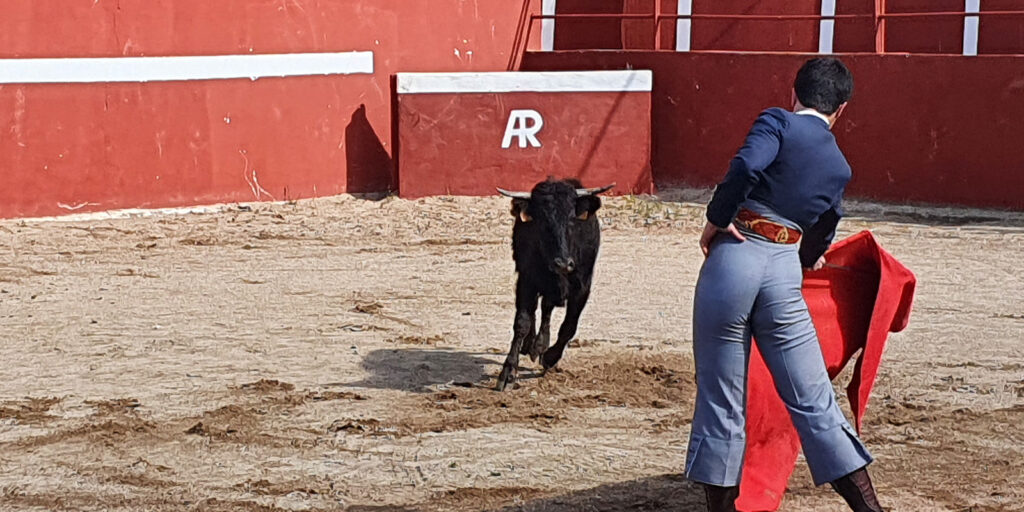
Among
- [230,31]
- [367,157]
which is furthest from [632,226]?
[230,31]

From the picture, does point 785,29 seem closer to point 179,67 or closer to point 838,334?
point 179,67

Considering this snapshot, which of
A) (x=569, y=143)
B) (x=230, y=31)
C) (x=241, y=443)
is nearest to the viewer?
(x=241, y=443)

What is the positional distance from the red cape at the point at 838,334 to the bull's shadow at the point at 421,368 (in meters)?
2.46

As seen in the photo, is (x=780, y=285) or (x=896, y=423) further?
(x=896, y=423)

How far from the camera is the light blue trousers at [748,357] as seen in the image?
441 centimetres

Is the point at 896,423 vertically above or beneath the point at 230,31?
beneath

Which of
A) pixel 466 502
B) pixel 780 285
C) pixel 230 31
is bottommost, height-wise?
pixel 466 502

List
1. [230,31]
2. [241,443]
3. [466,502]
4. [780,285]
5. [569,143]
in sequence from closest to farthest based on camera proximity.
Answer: [780,285], [466,502], [241,443], [230,31], [569,143]

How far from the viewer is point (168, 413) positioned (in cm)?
655

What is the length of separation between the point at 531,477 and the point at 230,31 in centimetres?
872

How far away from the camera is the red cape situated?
16.2 feet

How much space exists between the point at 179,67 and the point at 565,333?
6.81 meters

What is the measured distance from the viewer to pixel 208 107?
13.1 metres

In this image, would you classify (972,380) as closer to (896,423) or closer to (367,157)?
(896,423)
